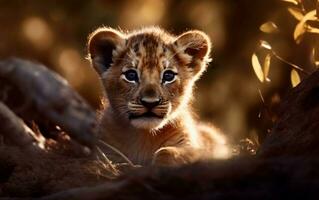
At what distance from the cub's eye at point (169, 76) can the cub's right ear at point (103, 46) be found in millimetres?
469

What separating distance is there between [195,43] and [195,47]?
4cm

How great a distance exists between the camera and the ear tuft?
7.75 meters

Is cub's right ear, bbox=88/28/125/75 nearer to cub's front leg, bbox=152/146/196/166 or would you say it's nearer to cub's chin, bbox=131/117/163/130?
cub's chin, bbox=131/117/163/130

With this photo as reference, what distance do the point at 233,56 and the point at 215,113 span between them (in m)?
0.90

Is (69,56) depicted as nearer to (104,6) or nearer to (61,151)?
(104,6)

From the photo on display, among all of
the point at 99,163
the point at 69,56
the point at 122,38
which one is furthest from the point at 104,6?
the point at 99,163

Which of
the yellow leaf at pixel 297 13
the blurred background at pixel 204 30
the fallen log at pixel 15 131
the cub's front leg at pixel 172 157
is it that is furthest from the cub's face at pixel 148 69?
the blurred background at pixel 204 30

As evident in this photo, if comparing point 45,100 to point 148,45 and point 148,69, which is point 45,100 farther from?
point 148,69

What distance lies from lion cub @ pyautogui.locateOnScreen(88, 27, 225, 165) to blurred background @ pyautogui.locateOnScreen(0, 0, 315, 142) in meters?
2.59

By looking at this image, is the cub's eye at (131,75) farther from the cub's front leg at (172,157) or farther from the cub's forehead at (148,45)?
the cub's front leg at (172,157)

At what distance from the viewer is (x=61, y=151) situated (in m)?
7.66

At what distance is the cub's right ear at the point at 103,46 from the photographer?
300 inches

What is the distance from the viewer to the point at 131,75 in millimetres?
7348

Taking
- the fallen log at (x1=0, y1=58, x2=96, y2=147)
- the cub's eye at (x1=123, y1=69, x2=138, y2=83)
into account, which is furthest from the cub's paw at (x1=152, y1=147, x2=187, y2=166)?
the fallen log at (x1=0, y1=58, x2=96, y2=147)
